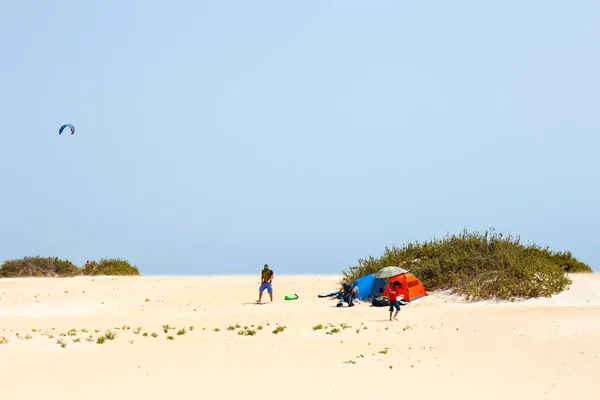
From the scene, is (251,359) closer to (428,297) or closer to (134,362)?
(134,362)

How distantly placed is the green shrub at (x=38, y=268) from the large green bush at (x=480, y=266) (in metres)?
23.4

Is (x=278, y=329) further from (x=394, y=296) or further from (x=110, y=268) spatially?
(x=110, y=268)

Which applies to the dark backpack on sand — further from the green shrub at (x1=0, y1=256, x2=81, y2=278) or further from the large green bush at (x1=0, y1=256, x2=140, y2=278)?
the green shrub at (x1=0, y1=256, x2=81, y2=278)

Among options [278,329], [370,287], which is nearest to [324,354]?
[278,329]

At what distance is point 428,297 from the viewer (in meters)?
26.0

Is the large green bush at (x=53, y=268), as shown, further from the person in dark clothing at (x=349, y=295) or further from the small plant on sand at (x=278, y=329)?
the small plant on sand at (x=278, y=329)

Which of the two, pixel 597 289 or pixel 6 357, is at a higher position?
pixel 597 289

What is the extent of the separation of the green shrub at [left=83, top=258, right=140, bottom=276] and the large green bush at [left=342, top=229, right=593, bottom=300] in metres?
20.3

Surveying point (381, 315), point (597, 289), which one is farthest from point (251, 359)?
point (597, 289)

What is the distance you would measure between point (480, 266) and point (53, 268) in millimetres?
31066

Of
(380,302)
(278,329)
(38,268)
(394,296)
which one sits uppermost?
(38,268)

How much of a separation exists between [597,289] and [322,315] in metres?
11.5

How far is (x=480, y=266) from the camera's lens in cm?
2712

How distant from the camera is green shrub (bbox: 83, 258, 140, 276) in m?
45.2
